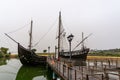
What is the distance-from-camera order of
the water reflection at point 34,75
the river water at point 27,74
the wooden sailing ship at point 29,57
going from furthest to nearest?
the wooden sailing ship at point 29,57
the water reflection at point 34,75
the river water at point 27,74

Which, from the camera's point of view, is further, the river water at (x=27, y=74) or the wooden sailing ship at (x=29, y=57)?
the wooden sailing ship at (x=29, y=57)

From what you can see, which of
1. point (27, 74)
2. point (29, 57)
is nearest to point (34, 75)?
point (27, 74)

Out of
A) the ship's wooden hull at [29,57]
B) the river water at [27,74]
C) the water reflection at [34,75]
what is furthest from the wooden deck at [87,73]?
the ship's wooden hull at [29,57]

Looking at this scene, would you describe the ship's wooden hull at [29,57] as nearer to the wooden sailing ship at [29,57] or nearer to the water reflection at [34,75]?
the wooden sailing ship at [29,57]

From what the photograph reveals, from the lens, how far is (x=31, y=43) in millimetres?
42375

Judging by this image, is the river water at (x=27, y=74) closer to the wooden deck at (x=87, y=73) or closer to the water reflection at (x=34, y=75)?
the water reflection at (x=34, y=75)

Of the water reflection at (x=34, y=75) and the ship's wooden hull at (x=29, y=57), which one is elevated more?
the ship's wooden hull at (x=29, y=57)

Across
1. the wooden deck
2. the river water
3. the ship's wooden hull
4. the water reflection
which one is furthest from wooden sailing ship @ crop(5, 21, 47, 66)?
the wooden deck

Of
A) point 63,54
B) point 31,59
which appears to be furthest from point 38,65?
point 63,54

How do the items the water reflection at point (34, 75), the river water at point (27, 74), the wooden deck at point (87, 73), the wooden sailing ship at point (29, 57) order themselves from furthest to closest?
the wooden sailing ship at point (29, 57), the water reflection at point (34, 75), the river water at point (27, 74), the wooden deck at point (87, 73)

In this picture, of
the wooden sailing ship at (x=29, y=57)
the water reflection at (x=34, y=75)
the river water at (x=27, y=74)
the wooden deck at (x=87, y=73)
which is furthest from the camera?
the wooden sailing ship at (x=29, y=57)

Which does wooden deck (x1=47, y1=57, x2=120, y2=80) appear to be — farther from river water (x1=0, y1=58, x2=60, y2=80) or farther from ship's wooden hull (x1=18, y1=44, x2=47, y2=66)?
ship's wooden hull (x1=18, y1=44, x2=47, y2=66)

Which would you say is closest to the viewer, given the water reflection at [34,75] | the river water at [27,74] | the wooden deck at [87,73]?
the wooden deck at [87,73]

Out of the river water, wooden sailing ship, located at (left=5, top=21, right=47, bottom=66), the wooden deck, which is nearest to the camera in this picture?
the wooden deck
